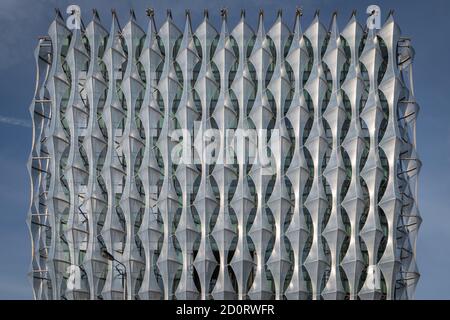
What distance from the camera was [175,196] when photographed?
8275 centimetres

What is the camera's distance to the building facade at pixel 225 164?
80625 millimetres

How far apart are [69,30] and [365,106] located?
1301 inches

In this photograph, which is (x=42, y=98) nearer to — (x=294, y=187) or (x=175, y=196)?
(x=175, y=196)

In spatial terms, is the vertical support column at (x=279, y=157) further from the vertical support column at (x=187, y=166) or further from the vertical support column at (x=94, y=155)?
the vertical support column at (x=94, y=155)

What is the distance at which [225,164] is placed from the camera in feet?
270

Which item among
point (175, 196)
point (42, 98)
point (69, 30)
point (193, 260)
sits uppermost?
point (69, 30)

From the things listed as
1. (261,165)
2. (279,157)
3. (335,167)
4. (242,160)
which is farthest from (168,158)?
(335,167)

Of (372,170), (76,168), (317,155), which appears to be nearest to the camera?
(372,170)

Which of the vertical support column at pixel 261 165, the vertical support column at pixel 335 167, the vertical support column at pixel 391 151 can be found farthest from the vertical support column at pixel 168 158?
the vertical support column at pixel 391 151

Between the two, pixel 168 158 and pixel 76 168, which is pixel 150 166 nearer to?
pixel 168 158

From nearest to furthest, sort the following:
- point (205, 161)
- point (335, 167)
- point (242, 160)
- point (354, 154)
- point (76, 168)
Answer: point (335, 167) → point (354, 154) → point (242, 160) → point (205, 161) → point (76, 168)

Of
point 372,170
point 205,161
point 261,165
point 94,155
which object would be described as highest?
point 94,155
